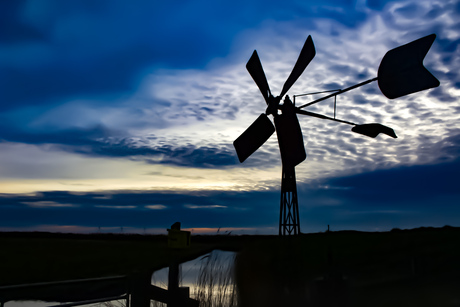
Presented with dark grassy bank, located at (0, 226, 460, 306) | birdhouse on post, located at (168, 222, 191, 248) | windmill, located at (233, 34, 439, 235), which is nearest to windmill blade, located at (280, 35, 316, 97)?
windmill, located at (233, 34, 439, 235)

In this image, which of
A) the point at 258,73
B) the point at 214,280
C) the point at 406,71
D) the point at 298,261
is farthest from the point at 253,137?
the point at 214,280

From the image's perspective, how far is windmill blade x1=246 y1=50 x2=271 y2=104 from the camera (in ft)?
43.1

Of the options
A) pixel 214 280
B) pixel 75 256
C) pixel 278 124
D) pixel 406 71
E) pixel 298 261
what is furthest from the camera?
pixel 75 256

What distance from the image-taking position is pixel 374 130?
1041 cm

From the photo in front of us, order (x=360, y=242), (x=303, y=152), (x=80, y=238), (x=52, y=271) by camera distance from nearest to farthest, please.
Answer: (x=303, y=152) < (x=52, y=271) < (x=360, y=242) < (x=80, y=238)

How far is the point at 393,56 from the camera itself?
378 inches

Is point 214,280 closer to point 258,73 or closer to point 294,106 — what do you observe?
point 294,106

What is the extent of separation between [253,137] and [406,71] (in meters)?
5.16

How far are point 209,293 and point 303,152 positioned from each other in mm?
5605

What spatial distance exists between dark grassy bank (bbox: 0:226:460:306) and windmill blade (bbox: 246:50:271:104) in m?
4.94

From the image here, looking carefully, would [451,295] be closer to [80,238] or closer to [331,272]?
[331,272]

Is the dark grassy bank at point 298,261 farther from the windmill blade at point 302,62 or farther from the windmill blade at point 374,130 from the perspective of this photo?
the windmill blade at point 302,62

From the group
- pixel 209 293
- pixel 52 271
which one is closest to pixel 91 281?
pixel 209 293

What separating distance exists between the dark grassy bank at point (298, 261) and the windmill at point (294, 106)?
2.13 m
